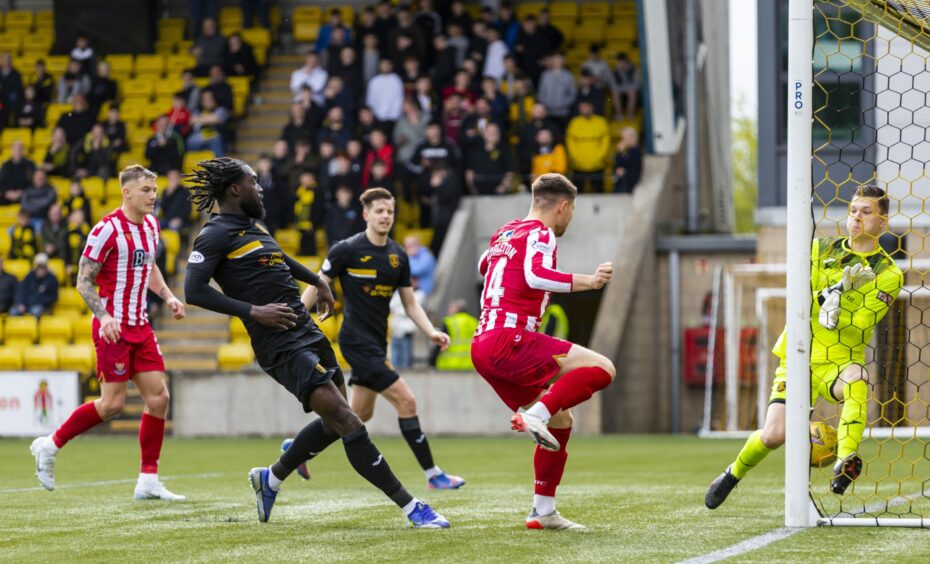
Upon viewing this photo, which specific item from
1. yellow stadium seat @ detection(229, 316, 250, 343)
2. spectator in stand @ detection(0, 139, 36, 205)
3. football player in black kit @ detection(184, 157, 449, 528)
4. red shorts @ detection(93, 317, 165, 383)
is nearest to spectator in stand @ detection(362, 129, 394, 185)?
yellow stadium seat @ detection(229, 316, 250, 343)

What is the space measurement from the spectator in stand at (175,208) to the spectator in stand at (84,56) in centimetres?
423

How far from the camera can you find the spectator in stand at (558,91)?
71.3 feet

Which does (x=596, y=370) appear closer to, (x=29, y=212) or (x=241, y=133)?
(x=29, y=212)

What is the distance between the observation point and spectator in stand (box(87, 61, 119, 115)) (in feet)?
79.9

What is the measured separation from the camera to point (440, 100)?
2252 cm

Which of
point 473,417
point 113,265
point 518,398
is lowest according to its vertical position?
point 473,417

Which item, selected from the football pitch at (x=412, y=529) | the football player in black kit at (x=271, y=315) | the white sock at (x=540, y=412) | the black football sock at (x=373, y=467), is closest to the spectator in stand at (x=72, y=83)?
the football pitch at (x=412, y=529)

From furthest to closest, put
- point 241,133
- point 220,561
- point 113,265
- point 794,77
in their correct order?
point 241,133, point 113,265, point 794,77, point 220,561

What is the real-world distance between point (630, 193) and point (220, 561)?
1487 centimetres

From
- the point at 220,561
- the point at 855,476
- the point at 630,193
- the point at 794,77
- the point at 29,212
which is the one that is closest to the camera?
the point at 220,561

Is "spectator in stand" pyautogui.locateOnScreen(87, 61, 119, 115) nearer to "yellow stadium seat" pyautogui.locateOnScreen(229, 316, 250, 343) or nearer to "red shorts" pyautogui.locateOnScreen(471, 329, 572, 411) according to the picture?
"yellow stadium seat" pyautogui.locateOnScreen(229, 316, 250, 343)

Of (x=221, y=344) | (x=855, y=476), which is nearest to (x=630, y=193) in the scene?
(x=221, y=344)

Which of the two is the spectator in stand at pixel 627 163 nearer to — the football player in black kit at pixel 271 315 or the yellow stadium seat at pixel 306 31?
the yellow stadium seat at pixel 306 31

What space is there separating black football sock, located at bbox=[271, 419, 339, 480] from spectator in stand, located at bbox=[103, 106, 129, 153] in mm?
15583
